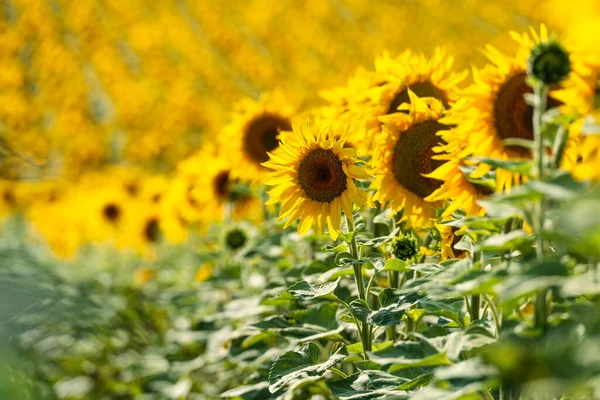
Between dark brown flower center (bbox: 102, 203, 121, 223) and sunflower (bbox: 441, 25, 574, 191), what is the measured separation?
4331 millimetres

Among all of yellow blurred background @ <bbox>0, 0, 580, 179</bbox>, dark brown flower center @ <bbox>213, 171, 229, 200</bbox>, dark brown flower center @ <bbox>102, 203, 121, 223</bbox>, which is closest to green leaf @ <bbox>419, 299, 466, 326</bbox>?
dark brown flower center @ <bbox>213, 171, 229, 200</bbox>

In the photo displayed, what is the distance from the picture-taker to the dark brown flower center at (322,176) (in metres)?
1.84

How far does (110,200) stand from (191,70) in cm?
948

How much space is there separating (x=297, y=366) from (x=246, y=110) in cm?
170

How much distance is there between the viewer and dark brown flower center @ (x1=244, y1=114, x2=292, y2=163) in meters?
3.02

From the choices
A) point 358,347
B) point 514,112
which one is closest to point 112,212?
point 358,347

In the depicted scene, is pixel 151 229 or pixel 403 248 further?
pixel 151 229

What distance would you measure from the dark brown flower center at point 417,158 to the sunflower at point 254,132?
1163 mm

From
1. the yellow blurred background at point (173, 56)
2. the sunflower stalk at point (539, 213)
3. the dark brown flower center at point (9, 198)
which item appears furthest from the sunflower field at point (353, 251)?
the yellow blurred background at point (173, 56)

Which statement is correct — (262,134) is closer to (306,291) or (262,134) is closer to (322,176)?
(322,176)

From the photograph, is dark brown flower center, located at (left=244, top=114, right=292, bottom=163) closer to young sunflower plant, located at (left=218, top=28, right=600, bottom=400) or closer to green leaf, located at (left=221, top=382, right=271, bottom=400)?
young sunflower plant, located at (left=218, top=28, right=600, bottom=400)

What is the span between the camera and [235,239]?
3100 millimetres

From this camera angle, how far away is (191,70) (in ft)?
47.9

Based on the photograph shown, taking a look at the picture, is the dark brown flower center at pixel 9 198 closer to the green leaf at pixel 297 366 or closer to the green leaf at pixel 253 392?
the green leaf at pixel 253 392
